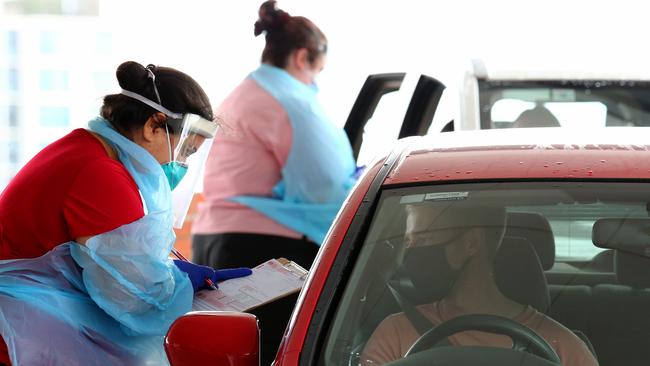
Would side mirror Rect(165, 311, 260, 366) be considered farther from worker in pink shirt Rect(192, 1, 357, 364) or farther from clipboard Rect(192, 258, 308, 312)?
worker in pink shirt Rect(192, 1, 357, 364)

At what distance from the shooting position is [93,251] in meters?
3.62

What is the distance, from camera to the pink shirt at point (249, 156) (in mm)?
6012

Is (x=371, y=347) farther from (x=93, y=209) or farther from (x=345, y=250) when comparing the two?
(x=93, y=209)

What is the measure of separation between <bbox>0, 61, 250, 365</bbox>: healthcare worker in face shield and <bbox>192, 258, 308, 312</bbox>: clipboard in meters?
0.09

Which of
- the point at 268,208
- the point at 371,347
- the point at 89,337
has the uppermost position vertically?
the point at 371,347

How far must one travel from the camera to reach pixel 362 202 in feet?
9.66

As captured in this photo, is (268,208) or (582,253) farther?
(268,208)

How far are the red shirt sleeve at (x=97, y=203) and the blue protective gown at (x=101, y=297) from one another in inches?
1.2

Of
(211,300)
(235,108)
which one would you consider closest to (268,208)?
(235,108)

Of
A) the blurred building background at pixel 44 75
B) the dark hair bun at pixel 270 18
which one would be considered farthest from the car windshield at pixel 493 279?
the blurred building background at pixel 44 75

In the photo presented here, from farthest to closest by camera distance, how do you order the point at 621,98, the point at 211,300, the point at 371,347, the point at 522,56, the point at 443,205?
1. the point at 522,56
2. the point at 621,98
3. the point at 211,300
4. the point at 443,205
5. the point at 371,347

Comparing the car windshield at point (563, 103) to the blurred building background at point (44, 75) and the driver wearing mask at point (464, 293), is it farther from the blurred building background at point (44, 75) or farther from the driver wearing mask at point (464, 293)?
the blurred building background at point (44, 75)

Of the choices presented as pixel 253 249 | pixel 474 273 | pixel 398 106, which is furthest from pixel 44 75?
pixel 474 273

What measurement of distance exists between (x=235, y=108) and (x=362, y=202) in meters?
3.21
